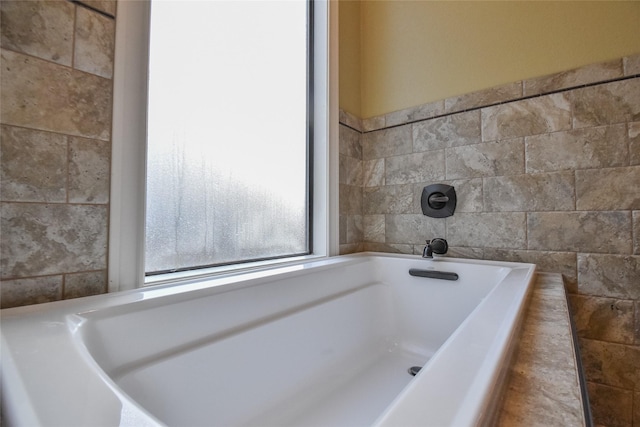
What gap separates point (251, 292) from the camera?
0.84 meters

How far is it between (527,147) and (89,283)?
5.37 ft

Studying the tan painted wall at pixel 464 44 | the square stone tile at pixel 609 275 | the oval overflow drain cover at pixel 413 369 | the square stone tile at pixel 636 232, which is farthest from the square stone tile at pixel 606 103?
the oval overflow drain cover at pixel 413 369

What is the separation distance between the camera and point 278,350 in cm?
87

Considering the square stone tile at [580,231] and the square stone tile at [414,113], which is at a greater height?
the square stone tile at [414,113]

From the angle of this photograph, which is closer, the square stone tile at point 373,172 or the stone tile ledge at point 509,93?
the stone tile ledge at point 509,93

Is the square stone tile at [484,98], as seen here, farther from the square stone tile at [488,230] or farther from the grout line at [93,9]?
the grout line at [93,9]

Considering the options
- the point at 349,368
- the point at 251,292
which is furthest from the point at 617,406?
the point at 251,292

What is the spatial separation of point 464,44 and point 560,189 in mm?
831

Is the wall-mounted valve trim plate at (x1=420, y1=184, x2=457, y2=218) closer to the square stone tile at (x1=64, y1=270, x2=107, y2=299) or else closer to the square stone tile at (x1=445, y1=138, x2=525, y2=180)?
the square stone tile at (x1=445, y1=138, x2=525, y2=180)

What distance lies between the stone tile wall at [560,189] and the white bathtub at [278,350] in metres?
0.23

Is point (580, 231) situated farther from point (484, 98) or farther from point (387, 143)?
point (387, 143)

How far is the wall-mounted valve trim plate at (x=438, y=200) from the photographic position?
1414 mm

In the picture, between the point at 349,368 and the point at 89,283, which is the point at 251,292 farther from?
the point at 349,368

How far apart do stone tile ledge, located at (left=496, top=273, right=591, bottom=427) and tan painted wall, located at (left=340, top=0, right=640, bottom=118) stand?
1.15 m
